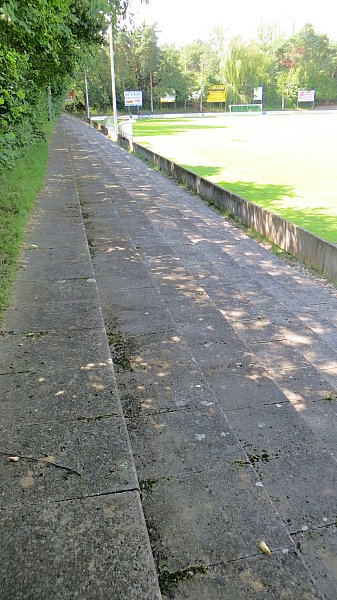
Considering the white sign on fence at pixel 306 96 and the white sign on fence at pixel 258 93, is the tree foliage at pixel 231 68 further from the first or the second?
the white sign on fence at pixel 258 93

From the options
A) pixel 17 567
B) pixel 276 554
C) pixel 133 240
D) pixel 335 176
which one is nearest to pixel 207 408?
pixel 276 554

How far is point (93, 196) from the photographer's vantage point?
13.9 meters

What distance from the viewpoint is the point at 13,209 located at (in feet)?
29.3

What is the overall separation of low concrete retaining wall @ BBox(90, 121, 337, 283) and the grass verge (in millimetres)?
5053

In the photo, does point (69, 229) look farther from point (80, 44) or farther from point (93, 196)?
point (80, 44)

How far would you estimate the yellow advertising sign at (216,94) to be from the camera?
93.8 metres

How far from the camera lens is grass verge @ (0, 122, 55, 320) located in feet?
20.2

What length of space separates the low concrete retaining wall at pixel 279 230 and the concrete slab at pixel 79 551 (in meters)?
6.33

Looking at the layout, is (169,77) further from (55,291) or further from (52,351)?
(52,351)

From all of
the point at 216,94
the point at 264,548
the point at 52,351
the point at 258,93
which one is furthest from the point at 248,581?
the point at 216,94

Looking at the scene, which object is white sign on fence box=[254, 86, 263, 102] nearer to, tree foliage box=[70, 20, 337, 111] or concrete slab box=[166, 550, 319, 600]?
tree foliage box=[70, 20, 337, 111]

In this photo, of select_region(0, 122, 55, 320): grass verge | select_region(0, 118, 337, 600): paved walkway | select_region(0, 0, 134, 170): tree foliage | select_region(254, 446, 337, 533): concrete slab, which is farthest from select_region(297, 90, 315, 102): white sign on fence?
select_region(254, 446, 337, 533): concrete slab

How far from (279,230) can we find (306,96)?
101500 mm

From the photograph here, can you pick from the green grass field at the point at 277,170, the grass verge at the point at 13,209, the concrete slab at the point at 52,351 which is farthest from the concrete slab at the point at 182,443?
the green grass field at the point at 277,170
